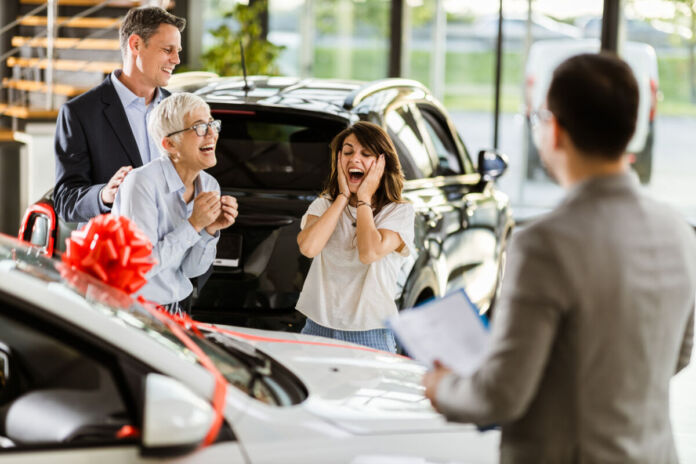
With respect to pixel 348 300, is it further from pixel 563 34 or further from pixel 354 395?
pixel 563 34

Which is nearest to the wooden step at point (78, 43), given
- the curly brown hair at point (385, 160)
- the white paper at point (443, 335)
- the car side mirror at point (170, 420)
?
the curly brown hair at point (385, 160)

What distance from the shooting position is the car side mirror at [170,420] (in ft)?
6.93

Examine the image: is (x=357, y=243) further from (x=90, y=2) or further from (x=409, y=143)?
(x=90, y=2)

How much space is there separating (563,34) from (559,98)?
1133cm

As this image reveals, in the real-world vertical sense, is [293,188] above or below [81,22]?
below

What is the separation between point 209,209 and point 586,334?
1870 millimetres

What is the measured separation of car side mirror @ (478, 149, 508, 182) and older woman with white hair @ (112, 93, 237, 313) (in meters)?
2.87

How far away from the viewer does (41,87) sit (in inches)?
401

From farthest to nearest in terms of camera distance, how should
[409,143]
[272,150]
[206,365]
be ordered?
[409,143]
[272,150]
[206,365]

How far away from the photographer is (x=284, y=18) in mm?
14055

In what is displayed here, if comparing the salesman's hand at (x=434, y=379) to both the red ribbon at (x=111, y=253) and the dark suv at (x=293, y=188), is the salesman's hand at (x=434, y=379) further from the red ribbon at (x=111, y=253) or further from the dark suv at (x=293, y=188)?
the dark suv at (x=293, y=188)

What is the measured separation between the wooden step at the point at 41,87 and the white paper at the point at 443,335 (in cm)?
836

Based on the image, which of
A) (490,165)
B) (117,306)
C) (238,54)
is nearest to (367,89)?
(490,165)

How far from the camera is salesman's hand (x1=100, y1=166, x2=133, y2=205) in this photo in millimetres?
3741
